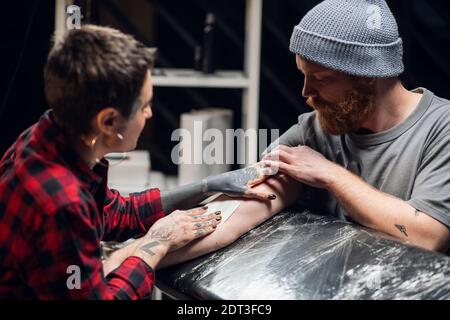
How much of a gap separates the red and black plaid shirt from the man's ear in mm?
65

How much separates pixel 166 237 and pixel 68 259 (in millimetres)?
306

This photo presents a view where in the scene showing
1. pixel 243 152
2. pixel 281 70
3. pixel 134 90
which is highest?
pixel 134 90

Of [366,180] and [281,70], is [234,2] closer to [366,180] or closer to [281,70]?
[281,70]

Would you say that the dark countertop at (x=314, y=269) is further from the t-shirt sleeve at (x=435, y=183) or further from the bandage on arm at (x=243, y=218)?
the t-shirt sleeve at (x=435, y=183)

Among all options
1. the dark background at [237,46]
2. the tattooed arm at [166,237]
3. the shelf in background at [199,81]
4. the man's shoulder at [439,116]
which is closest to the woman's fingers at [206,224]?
the tattooed arm at [166,237]

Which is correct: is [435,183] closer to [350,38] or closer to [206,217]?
[350,38]

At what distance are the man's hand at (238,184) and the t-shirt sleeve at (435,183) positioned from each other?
13.7 inches

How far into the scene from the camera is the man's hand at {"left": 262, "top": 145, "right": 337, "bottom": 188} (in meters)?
1.67

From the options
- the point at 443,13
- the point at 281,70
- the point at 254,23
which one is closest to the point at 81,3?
the point at 254,23

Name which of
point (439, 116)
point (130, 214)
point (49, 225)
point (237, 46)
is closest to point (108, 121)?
point (49, 225)

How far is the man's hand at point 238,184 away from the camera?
1.64m

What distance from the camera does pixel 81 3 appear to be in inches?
83.0

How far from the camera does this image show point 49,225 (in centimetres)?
109
